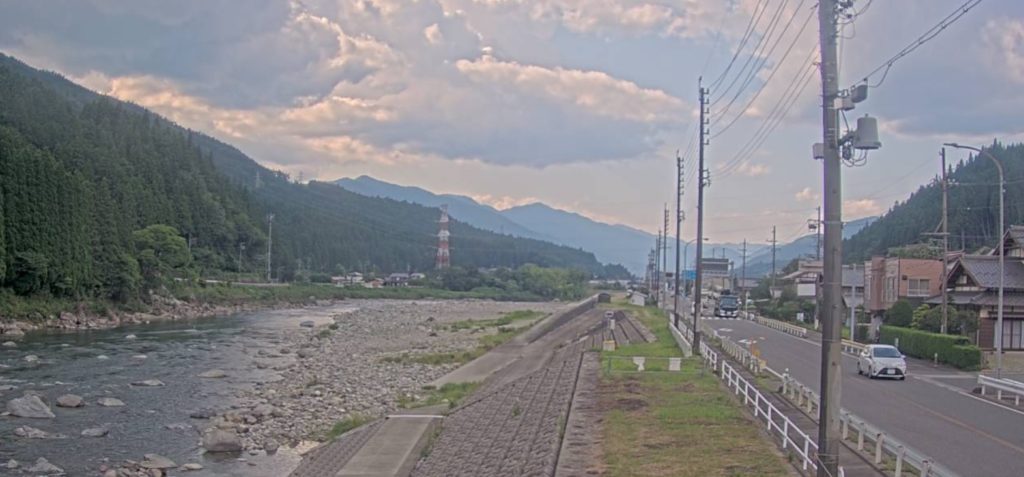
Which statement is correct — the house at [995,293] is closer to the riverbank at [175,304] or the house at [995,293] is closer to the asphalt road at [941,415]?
the asphalt road at [941,415]

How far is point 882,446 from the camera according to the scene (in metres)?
16.0

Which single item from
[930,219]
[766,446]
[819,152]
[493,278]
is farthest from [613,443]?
[493,278]

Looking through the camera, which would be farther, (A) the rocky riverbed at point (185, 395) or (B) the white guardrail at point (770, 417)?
(A) the rocky riverbed at point (185, 395)

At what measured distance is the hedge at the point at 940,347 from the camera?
125 feet

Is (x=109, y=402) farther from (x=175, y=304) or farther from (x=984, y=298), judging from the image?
(x=175, y=304)

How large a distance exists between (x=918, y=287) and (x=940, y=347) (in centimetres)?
1908

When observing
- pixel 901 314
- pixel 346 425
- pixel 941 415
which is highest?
pixel 901 314

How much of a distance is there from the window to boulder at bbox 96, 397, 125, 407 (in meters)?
46.6

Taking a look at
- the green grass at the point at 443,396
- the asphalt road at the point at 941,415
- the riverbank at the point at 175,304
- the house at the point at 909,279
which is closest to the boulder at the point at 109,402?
the green grass at the point at 443,396

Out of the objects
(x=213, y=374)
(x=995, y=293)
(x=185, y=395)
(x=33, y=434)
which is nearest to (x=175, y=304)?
(x=213, y=374)

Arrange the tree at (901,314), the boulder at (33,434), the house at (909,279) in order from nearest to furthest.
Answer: the boulder at (33,434) < the tree at (901,314) < the house at (909,279)

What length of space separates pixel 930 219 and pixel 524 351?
59.6 meters

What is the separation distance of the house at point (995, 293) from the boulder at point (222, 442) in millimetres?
32785

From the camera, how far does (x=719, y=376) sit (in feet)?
98.6
